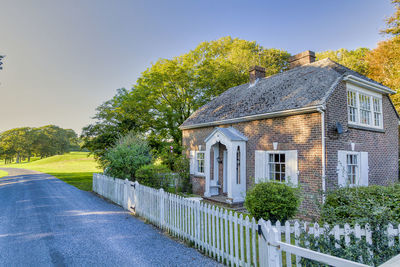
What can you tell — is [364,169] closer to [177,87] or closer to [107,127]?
[177,87]

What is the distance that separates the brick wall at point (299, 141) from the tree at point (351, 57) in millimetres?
19351

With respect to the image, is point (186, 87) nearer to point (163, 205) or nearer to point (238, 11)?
point (238, 11)

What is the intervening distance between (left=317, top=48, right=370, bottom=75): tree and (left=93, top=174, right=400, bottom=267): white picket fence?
77.5ft

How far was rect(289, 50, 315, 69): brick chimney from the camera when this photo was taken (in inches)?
516

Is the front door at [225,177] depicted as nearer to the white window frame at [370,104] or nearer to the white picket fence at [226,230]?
the white picket fence at [226,230]

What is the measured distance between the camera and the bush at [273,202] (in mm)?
6359

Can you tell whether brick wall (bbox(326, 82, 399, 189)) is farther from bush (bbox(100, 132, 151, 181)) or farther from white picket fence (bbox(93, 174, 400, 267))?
bush (bbox(100, 132, 151, 181))

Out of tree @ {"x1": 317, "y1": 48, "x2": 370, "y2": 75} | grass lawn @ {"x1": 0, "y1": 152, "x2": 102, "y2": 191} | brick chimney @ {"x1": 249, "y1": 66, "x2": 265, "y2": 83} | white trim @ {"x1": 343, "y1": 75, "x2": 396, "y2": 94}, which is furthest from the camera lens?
tree @ {"x1": 317, "y1": 48, "x2": 370, "y2": 75}

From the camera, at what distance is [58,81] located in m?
18.9

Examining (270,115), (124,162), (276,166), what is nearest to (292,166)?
(276,166)

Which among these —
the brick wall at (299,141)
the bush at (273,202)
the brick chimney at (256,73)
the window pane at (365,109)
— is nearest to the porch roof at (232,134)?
the brick wall at (299,141)

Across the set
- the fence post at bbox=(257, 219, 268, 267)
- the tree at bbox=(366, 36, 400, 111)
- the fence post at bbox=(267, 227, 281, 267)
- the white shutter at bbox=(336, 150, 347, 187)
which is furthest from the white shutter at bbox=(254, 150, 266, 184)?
the tree at bbox=(366, 36, 400, 111)

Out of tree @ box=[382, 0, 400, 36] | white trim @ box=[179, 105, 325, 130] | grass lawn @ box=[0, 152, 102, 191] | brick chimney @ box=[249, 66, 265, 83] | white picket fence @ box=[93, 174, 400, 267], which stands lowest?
grass lawn @ box=[0, 152, 102, 191]

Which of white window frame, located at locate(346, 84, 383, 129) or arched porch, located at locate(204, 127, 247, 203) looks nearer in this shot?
white window frame, located at locate(346, 84, 383, 129)
